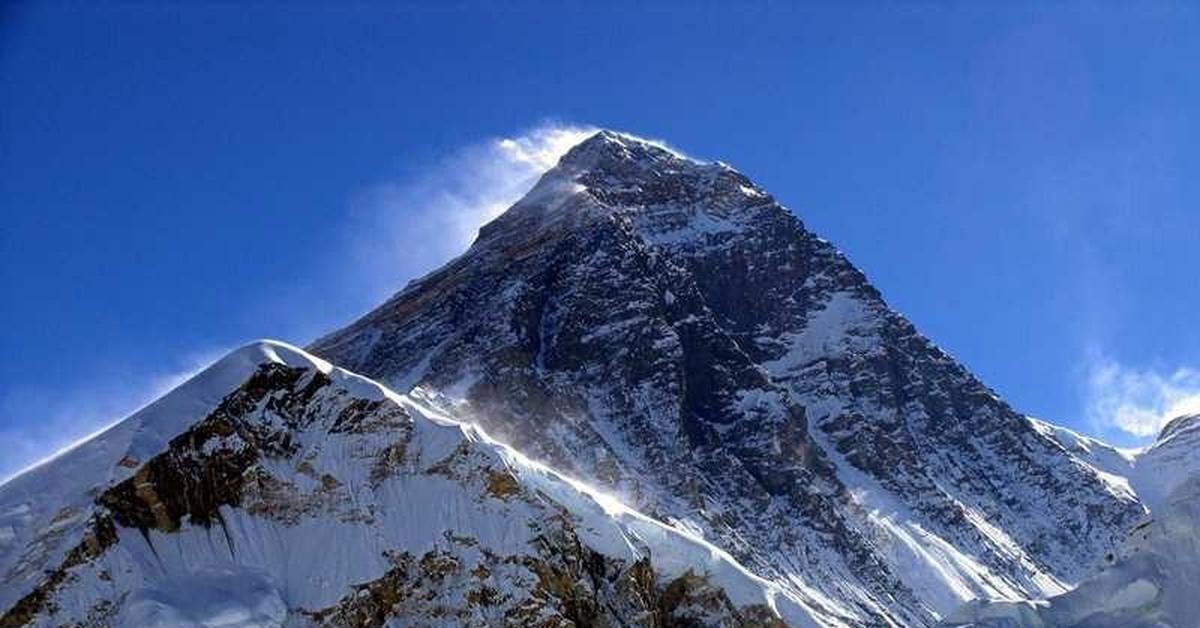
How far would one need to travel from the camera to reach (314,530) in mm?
91938

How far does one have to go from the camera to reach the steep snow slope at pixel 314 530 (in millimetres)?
86188

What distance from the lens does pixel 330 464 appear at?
3755 inches

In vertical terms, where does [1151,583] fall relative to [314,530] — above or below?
below

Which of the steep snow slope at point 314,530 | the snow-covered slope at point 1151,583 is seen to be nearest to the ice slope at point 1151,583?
the snow-covered slope at point 1151,583

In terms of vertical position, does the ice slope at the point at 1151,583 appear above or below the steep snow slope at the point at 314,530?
below

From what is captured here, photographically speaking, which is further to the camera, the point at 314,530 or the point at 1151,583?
the point at 314,530

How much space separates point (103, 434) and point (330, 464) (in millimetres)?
12878

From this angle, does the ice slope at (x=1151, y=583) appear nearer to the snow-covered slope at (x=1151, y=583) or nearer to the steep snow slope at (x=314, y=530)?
the snow-covered slope at (x=1151, y=583)

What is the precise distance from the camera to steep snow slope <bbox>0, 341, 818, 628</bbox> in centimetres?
8619

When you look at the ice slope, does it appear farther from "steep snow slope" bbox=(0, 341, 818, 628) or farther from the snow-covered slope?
"steep snow slope" bbox=(0, 341, 818, 628)

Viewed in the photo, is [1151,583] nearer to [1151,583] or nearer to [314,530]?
[1151,583]

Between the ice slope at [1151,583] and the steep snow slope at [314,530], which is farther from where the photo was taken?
the steep snow slope at [314,530]

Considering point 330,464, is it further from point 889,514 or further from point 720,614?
point 889,514

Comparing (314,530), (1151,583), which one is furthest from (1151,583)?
(314,530)
